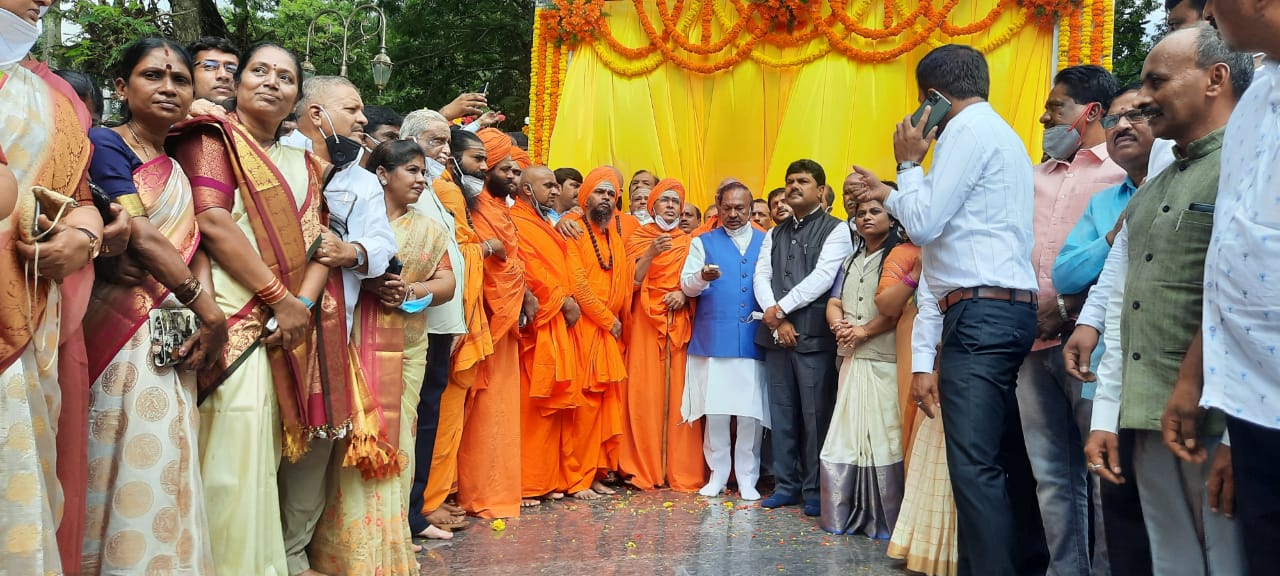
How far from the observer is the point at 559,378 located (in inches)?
208

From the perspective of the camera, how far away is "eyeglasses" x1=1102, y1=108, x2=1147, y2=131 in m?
3.17

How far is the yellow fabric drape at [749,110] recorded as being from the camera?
7.55m

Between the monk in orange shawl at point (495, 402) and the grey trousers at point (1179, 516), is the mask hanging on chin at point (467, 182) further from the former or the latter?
the grey trousers at point (1179, 516)

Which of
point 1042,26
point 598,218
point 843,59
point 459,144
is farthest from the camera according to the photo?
point 843,59

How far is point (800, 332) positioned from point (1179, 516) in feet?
10.2

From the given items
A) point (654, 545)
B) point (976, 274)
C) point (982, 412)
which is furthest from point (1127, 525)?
point (654, 545)

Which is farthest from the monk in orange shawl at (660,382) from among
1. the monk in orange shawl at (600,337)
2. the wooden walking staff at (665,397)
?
the monk in orange shawl at (600,337)

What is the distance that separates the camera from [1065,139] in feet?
12.4

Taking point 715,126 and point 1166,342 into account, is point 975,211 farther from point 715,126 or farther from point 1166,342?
point 715,126

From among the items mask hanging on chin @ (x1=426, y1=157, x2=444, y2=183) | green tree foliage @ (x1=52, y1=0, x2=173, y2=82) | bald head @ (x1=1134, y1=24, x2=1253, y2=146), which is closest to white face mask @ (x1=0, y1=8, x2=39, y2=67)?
mask hanging on chin @ (x1=426, y1=157, x2=444, y2=183)

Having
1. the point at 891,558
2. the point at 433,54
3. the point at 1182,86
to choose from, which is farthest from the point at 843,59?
Answer: the point at 433,54

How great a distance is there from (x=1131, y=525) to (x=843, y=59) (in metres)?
5.81

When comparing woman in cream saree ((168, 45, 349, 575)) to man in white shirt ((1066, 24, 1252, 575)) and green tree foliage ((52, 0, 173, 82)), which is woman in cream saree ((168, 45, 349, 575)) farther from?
green tree foliage ((52, 0, 173, 82))

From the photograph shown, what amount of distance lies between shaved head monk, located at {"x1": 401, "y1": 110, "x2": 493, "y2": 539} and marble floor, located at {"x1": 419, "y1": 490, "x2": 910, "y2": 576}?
23 cm
